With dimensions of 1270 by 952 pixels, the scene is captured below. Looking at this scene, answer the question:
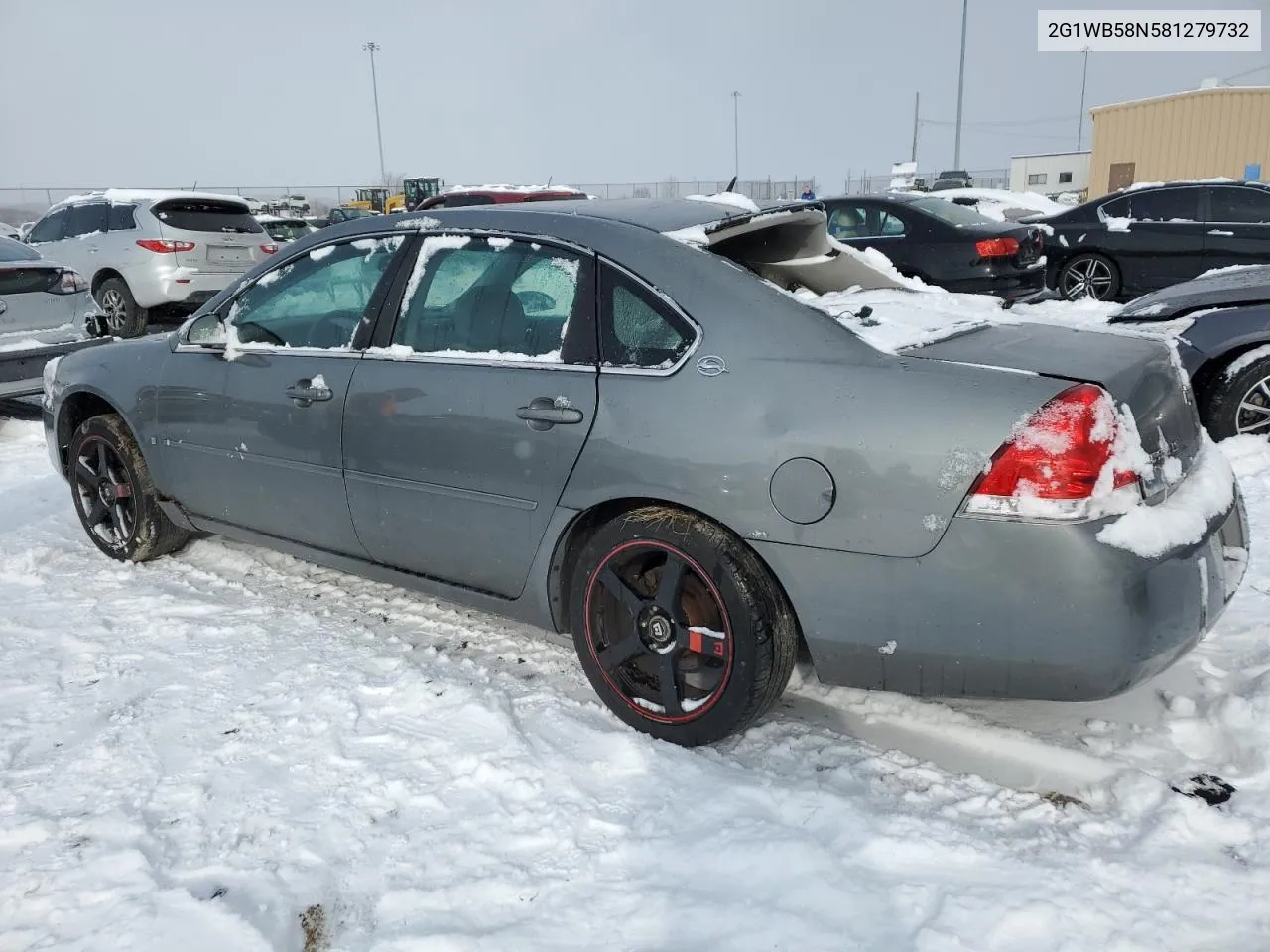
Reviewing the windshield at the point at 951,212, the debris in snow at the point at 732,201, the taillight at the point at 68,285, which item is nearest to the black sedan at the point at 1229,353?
the debris in snow at the point at 732,201

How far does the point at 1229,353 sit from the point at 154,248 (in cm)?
1081

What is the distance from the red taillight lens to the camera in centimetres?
918

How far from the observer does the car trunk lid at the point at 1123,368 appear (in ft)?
7.94

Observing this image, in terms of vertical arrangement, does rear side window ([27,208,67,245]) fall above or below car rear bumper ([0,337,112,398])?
above

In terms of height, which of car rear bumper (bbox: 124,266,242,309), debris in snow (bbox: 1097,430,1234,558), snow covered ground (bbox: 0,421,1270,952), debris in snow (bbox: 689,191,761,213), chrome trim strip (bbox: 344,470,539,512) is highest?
debris in snow (bbox: 689,191,761,213)

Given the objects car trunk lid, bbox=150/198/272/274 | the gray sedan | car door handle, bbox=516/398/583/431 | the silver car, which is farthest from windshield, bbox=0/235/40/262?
car door handle, bbox=516/398/583/431

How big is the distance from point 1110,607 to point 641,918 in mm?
1293

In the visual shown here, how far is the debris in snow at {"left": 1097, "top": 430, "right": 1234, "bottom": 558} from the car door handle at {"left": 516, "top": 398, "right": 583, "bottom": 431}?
1445 mm

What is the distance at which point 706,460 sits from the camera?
2.59 m

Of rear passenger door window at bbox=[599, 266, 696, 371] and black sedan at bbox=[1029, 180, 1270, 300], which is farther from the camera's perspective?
black sedan at bbox=[1029, 180, 1270, 300]

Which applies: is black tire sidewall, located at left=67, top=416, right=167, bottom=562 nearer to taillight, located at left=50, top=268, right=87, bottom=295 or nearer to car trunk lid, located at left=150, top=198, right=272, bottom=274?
taillight, located at left=50, top=268, right=87, bottom=295

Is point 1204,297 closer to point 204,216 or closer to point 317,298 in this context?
point 317,298

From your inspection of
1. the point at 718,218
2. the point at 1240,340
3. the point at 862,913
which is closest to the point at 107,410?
the point at 718,218

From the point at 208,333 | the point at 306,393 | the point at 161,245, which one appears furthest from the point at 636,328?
the point at 161,245
